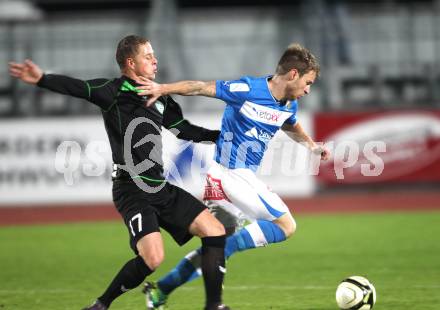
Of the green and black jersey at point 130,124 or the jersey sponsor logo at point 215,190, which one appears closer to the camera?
the green and black jersey at point 130,124

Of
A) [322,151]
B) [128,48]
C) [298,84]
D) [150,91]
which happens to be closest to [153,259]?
[150,91]

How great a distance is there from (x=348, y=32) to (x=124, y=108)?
14.0m

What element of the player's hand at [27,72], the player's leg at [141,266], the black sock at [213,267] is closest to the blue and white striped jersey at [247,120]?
the black sock at [213,267]

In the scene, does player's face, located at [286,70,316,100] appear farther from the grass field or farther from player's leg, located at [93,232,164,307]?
the grass field

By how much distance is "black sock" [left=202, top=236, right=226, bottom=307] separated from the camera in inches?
225

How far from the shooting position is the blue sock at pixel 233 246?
20.7 ft

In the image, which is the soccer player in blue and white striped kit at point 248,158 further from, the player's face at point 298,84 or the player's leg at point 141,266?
the player's leg at point 141,266

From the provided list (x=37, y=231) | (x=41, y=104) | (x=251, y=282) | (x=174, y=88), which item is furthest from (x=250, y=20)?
(x=174, y=88)

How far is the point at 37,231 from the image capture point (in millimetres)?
13602

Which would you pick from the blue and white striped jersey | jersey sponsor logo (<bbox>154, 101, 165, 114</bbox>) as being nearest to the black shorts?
jersey sponsor logo (<bbox>154, 101, 165, 114</bbox>)

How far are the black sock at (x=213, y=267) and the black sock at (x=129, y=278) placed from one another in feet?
1.37

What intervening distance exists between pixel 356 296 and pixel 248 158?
4.77 feet

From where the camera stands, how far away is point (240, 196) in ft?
21.0

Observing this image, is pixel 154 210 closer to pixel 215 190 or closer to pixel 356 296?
→ pixel 215 190
